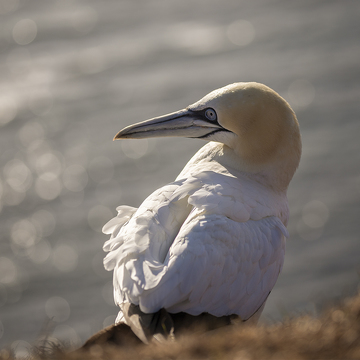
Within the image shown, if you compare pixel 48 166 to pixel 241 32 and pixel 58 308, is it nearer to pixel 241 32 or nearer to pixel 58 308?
pixel 58 308

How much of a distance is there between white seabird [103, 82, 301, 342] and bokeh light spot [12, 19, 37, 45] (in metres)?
8.87

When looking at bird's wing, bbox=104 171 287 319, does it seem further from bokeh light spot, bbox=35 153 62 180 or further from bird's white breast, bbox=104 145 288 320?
bokeh light spot, bbox=35 153 62 180

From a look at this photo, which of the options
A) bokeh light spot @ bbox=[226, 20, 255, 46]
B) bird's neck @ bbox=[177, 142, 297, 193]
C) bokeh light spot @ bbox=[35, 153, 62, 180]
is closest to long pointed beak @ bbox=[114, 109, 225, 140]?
bird's neck @ bbox=[177, 142, 297, 193]

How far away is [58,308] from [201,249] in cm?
536

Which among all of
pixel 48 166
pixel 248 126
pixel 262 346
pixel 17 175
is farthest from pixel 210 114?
pixel 17 175

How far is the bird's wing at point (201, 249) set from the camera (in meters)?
3.44

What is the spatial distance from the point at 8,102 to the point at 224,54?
4507mm

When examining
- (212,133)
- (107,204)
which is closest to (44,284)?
(107,204)

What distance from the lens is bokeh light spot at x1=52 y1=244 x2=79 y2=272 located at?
8.82 m

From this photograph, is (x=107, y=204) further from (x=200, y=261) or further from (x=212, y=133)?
(x=200, y=261)

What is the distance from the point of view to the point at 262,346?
2795mm

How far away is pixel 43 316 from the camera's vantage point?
27.1ft

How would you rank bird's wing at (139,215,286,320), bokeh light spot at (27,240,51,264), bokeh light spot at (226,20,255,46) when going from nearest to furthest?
bird's wing at (139,215,286,320), bokeh light spot at (27,240,51,264), bokeh light spot at (226,20,255,46)

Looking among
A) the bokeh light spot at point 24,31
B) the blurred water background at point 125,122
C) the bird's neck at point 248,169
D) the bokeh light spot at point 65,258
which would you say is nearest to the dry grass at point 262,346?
the bird's neck at point 248,169
